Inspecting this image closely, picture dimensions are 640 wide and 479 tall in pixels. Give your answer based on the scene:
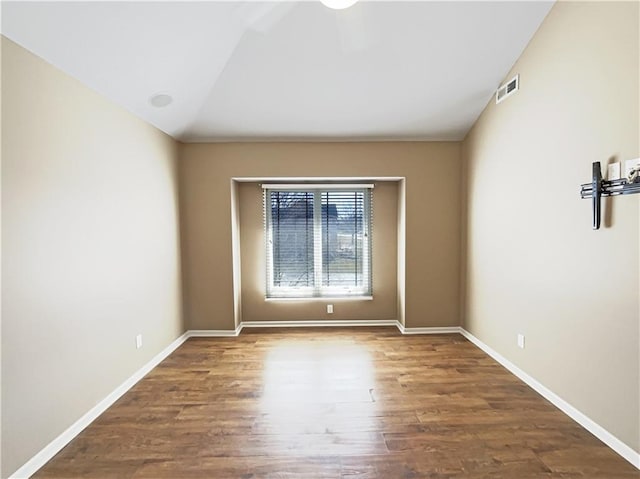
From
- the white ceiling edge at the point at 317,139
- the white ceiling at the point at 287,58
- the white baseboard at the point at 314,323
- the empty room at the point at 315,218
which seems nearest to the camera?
the empty room at the point at 315,218

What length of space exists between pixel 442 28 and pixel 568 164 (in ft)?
4.84

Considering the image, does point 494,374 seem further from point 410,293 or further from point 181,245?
point 181,245

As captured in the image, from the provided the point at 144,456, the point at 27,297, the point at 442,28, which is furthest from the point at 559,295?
the point at 27,297

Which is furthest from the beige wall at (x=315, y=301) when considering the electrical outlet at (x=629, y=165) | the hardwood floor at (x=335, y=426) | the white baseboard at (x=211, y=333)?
the electrical outlet at (x=629, y=165)

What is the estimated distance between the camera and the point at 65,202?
87.4 inches

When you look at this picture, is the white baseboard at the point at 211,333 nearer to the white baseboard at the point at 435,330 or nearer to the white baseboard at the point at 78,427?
the white baseboard at the point at 78,427

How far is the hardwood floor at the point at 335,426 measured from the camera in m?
1.92

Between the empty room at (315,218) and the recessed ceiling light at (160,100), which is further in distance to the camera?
the recessed ceiling light at (160,100)

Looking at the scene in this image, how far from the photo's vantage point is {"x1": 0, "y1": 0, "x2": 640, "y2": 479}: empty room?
77.0 inches

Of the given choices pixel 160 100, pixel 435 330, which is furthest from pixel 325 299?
pixel 160 100

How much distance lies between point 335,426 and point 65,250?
2177 mm

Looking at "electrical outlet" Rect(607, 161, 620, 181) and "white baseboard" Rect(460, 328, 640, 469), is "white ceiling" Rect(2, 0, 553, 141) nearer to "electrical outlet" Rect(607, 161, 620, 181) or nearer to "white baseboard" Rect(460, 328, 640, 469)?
"electrical outlet" Rect(607, 161, 620, 181)

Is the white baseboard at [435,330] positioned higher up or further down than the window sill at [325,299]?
further down

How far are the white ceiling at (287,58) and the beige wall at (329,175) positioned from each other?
267 millimetres
